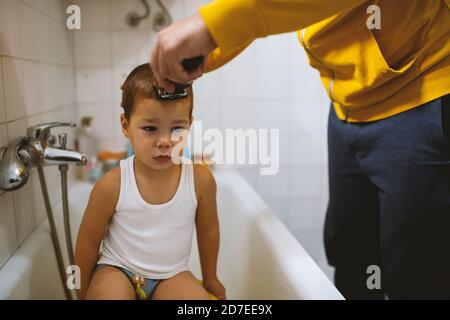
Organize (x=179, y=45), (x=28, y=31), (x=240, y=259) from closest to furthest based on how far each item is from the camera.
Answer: (x=179, y=45), (x=28, y=31), (x=240, y=259)

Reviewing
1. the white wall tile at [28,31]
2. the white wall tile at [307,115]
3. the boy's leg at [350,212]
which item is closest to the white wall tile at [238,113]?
the white wall tile at [307,115]

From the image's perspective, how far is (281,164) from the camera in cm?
122

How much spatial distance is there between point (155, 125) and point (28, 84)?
0.31 meters

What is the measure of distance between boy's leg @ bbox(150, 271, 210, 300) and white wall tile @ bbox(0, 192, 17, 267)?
A: 276mm

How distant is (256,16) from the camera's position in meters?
0.49

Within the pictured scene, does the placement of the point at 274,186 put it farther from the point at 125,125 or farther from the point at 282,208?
the point at 125,125

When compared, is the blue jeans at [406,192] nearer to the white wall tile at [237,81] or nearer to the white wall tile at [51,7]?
the white wall tile at [237,81]

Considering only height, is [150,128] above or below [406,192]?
above

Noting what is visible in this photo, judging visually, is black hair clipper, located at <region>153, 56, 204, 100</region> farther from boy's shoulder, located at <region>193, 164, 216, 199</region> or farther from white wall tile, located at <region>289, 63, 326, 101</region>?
white wall tile, located at <region>289, 63, 326, 101</region>

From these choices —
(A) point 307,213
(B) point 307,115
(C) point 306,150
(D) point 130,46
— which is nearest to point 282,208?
(A) point 307,213

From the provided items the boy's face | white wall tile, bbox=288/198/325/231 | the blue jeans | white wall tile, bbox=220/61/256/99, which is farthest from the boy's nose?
white wall tile, bbox=288/198/325/231

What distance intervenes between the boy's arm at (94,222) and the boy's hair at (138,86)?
0.11 meters

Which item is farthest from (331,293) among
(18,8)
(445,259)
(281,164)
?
(18,8)

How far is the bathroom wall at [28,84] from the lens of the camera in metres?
0.67
